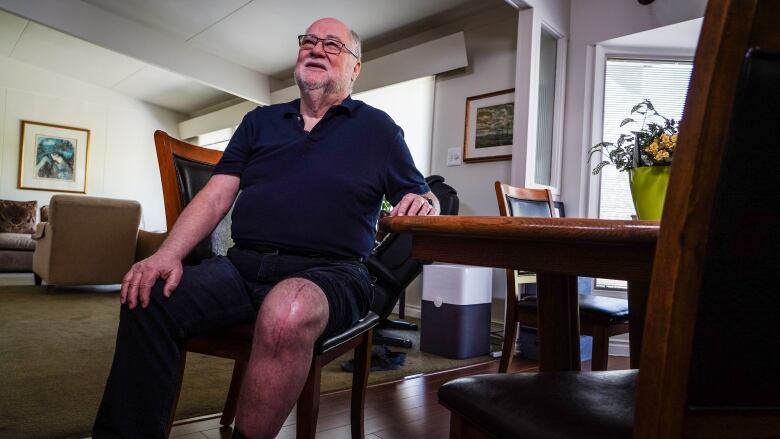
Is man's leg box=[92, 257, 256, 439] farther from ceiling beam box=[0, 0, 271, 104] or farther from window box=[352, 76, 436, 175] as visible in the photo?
ceiling beam box=[0, 0, 271, 104]

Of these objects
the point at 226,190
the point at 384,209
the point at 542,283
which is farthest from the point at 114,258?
the point at 542,283

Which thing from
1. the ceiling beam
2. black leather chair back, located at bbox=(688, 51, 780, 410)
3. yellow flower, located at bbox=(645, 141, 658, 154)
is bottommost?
black leather chair back, located at bbox=(688, 51, 780, 410)

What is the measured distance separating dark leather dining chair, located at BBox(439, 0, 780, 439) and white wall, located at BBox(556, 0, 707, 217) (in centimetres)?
301

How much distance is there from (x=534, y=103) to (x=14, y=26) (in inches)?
246

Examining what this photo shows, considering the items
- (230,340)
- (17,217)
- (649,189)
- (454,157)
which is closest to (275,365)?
(230,340)

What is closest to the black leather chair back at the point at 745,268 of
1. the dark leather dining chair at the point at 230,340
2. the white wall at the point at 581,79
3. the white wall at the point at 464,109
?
the dark leather dining chair at the point at 230,340

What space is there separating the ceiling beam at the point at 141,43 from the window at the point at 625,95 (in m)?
3.95

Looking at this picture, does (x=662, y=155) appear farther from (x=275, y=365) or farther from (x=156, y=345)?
(x=156, y=345)

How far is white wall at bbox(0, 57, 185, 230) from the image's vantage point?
7059mm

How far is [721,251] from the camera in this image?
1.40 feet

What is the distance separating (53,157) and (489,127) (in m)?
6.74

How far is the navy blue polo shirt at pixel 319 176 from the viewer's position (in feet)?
4.25

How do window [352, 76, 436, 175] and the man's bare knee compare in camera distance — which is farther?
window [352, 76, 436, 175]

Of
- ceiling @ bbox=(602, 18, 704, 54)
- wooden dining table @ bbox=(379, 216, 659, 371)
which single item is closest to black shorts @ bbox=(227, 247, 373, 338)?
wooden dining table @ bbox=(379, 216, 659, 371)
